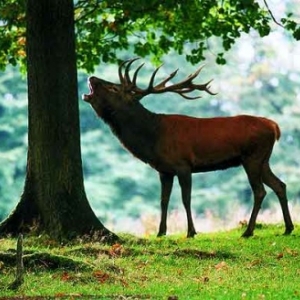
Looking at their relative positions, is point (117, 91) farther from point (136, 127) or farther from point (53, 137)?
point (53, 137)

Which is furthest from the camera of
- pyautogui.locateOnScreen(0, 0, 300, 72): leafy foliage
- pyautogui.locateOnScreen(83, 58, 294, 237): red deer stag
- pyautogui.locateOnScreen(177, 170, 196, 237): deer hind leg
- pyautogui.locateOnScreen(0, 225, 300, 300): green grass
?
pyautogui.locateOnScreen(0, 0, 300, 72): leafy foliage

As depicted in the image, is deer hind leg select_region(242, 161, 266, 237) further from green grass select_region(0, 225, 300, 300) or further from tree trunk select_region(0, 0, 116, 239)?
tree trunk select_region(0, 0, 116, 239)

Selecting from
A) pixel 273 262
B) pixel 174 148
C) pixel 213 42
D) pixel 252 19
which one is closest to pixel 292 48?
pixel 213 42

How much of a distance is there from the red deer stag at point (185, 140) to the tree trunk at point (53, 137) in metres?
1.77

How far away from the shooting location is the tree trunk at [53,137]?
13.1 metres

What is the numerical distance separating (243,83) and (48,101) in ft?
94.1

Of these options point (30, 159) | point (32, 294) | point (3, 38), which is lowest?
point (32, 294)

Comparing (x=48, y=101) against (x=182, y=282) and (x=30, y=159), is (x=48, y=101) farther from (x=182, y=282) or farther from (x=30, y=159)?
(x=182, y=282)

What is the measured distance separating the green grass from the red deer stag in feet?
6.09

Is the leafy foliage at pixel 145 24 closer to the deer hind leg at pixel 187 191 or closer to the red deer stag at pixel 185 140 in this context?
the red deer stag at pixel 185 140

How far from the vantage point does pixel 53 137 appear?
43.5 feet

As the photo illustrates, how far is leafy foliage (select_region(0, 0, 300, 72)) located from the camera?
17453mm

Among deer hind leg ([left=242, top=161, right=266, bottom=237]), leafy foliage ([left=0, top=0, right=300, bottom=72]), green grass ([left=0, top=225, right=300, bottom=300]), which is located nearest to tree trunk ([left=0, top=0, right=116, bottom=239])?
green grass ([left=0, top=225, right=300, bottom=300])

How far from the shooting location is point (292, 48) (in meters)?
44.6
